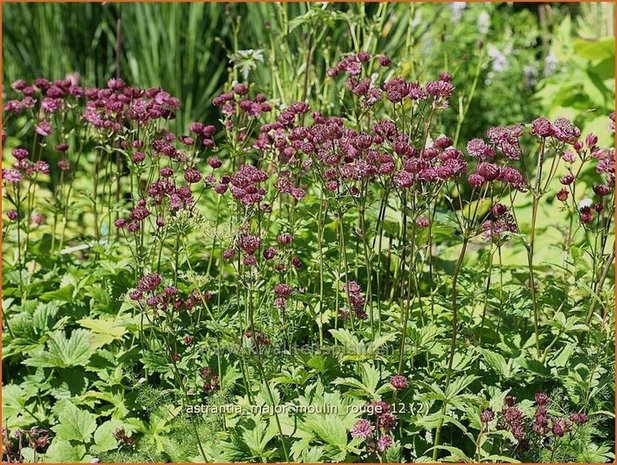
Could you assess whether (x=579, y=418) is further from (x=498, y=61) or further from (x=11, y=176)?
(x=498, y=61)

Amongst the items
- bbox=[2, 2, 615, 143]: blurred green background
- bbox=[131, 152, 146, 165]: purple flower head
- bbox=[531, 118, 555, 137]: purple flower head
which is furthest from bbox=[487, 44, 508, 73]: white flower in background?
bbox=[531, 118, 555, 137]: purple flower head

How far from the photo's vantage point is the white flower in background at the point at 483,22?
6.94m

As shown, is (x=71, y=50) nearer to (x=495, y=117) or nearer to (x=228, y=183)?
(x=495, y=117)

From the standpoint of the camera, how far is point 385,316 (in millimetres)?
3016

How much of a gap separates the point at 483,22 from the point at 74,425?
5083 mm

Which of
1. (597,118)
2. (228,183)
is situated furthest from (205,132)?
(597,118)

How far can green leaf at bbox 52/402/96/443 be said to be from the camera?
2.77 metres

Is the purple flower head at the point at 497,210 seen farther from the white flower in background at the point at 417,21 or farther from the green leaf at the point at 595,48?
the white flower in background at the point at 417,21

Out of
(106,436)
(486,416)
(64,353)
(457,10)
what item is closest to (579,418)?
(486,416)

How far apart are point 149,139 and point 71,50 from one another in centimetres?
386

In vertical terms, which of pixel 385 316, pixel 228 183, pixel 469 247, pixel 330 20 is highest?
pixel 330 20

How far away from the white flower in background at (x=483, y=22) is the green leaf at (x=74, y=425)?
5.00m

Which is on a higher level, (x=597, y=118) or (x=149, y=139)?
(x=149, y=139)

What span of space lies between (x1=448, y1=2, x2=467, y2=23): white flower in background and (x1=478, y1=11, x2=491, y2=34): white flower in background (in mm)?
163
